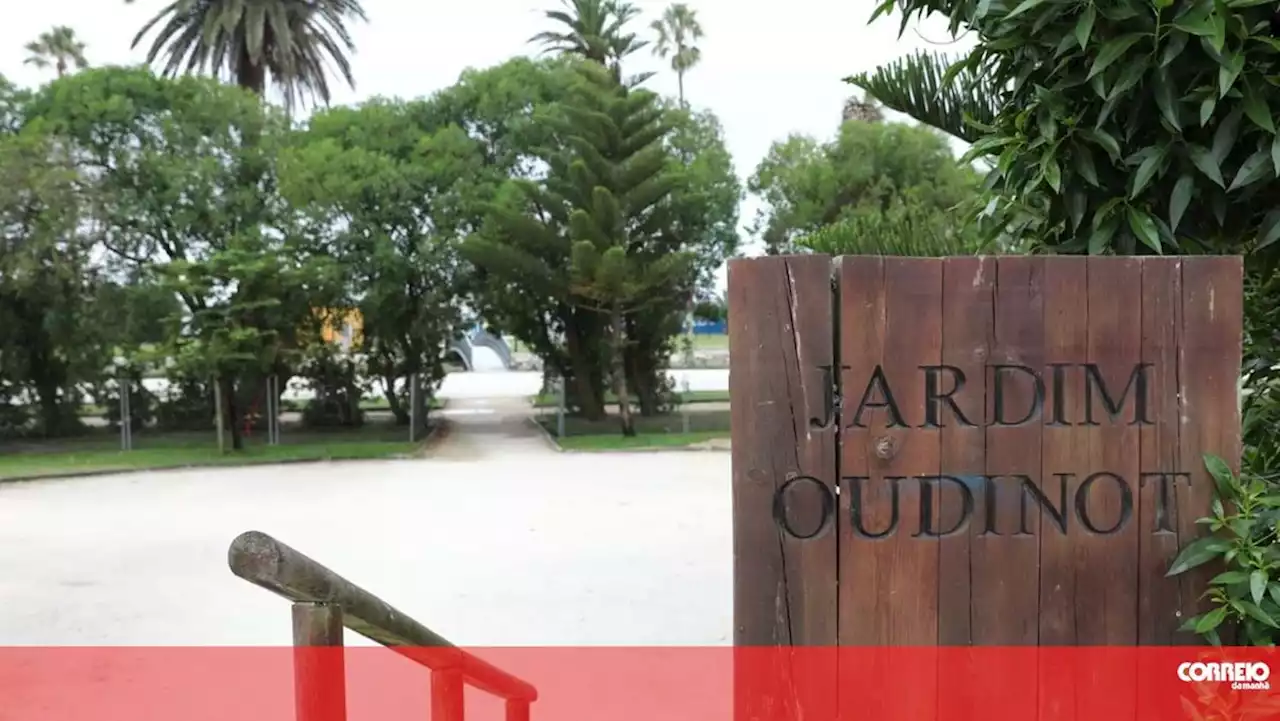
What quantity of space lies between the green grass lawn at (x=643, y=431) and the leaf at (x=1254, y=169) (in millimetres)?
14543

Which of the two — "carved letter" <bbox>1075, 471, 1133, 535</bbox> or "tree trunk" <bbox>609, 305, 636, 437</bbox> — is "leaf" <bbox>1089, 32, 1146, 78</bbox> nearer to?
"carved letter" <bbox>1075, 471, 1133, 535</bbox>

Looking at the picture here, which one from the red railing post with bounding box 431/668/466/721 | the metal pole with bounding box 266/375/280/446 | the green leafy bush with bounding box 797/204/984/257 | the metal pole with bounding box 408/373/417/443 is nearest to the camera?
the red railing post with bounding box 431/668/466/721

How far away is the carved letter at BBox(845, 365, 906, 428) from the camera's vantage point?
5.45 ft

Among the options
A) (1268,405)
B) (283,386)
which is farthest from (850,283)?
(283,386)

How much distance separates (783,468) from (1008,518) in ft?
1.33

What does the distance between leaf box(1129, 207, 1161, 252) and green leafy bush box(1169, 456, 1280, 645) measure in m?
0.41

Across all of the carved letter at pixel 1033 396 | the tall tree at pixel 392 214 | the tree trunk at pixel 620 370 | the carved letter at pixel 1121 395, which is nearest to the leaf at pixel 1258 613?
the carved letter at pixel 1121 395

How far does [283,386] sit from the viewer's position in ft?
60.6

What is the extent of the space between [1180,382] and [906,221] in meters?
1.42

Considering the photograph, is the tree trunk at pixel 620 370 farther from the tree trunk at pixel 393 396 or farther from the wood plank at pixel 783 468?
the wood plank at pixel 783 468

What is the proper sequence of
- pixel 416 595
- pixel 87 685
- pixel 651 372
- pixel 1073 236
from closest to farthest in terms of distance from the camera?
pixel 1073 236
pixel 87 685
pixel 416 595
pixel 651 372

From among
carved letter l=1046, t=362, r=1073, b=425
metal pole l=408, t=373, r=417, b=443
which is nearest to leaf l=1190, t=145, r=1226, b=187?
carved letter l=1046, t=362, r=1073, b=425

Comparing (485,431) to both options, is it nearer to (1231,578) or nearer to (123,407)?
(123,407)

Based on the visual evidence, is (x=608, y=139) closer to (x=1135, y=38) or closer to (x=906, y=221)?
(x=906, y=221)
